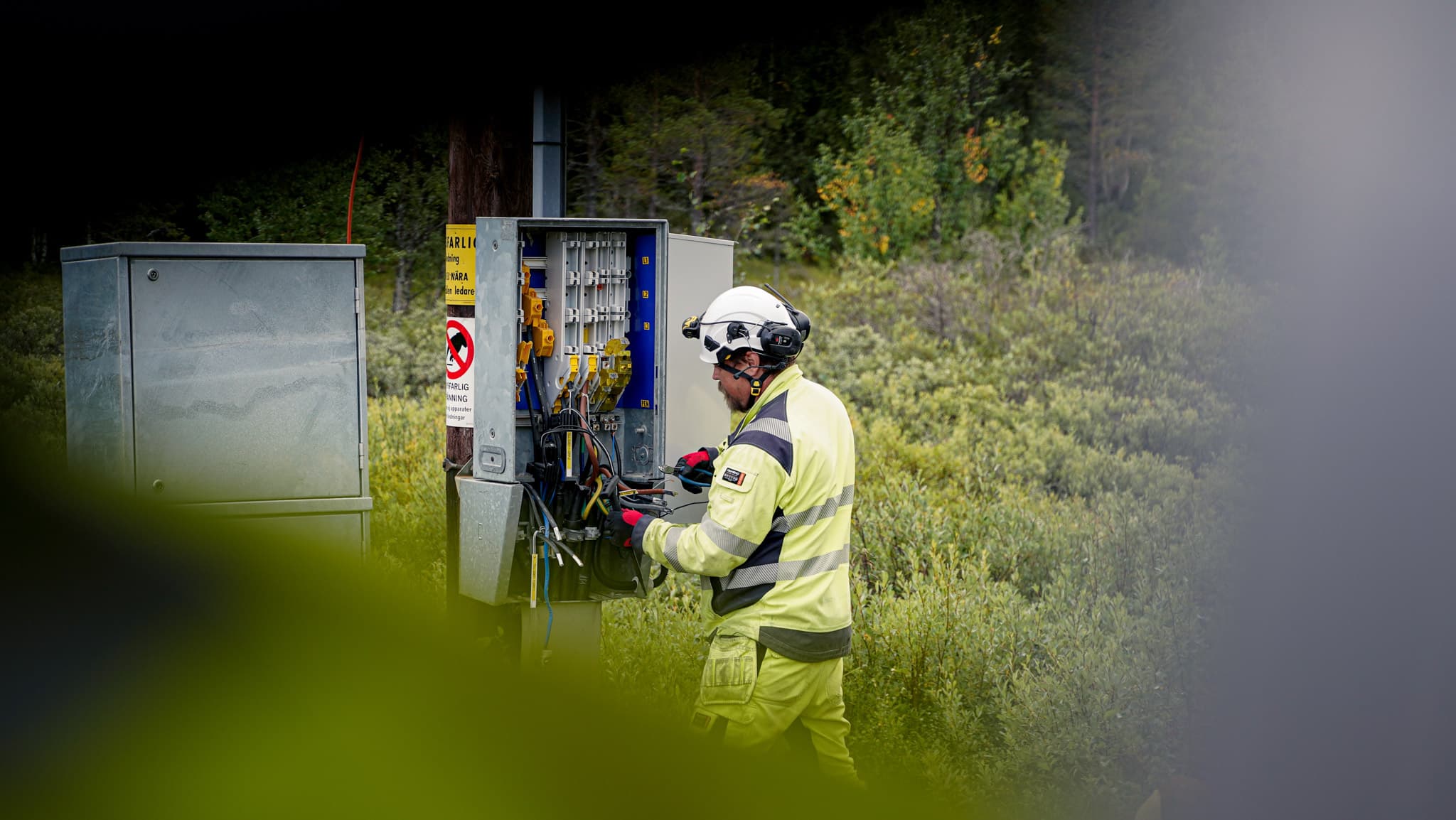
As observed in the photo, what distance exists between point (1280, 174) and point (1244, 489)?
20 centimetres

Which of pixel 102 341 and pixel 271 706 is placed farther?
pixel 102 341

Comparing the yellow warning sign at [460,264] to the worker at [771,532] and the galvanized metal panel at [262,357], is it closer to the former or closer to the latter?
the galvanized metal panel at [262,357]

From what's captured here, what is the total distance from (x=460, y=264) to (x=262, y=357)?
107 cm

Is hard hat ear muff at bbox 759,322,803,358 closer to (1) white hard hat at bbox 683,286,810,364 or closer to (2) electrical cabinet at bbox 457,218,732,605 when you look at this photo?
(1) white hard hat at bbox 683,286,810,364

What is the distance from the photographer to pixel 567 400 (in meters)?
4.62

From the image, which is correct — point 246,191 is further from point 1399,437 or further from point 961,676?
point 961,676

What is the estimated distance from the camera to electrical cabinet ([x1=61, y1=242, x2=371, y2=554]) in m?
3.69

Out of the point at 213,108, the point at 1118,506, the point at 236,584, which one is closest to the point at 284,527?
the point at 236,584

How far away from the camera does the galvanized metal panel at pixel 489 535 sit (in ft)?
14.5

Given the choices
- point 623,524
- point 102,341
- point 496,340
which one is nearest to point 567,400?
point 496,340

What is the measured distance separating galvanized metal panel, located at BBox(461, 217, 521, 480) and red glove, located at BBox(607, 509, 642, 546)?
1.30 ft

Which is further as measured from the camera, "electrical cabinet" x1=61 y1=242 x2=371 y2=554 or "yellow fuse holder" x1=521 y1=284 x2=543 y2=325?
"yellow fuse holder" x1=521 y1=284 x2=543 y2=325

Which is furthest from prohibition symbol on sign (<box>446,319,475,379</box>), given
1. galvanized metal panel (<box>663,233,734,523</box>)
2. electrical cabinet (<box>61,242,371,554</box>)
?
galvanized metal panel (<box>663,233,734,523</box>)

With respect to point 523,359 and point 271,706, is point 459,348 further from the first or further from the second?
point 271,706
